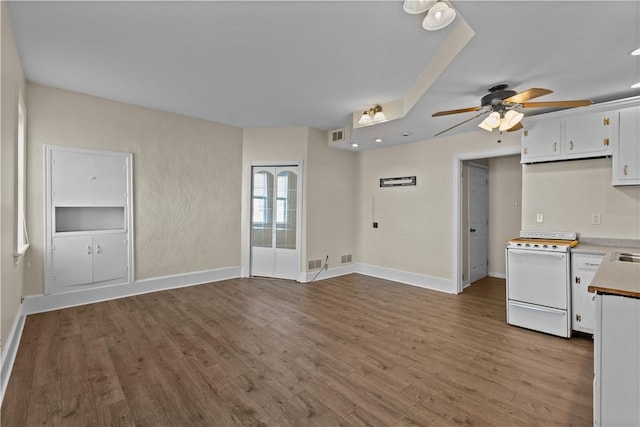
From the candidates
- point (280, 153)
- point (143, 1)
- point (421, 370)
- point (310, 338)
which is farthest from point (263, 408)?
point (280, 153)

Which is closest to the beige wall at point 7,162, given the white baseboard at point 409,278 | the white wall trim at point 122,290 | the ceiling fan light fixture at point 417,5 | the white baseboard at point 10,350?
the white baseboard at point 10,350

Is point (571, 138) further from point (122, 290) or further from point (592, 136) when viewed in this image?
point (122, 290)

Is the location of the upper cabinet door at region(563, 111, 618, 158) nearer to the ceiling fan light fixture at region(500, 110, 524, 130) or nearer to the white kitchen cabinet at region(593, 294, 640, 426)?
the ceiling fan light fixture at region(500, 110, 524, 130)

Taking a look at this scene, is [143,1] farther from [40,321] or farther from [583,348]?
[583,348]

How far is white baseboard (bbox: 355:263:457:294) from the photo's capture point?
16.1 ft

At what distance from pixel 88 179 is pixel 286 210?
10.2 feet

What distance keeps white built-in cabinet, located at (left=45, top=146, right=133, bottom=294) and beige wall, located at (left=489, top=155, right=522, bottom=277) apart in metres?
6.71

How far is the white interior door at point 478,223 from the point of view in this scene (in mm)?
5477

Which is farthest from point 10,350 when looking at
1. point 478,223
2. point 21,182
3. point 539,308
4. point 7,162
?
point 478,223

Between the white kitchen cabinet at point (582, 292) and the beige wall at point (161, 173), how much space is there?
16.8ft

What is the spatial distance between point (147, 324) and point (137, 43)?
10.0ft

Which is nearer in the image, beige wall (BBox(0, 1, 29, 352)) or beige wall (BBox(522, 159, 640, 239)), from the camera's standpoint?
beige wall (BBox(0, 1, 29, 352))

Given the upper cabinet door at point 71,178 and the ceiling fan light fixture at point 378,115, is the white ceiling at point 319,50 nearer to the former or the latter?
the ceiling fan light fixture at point 378,115

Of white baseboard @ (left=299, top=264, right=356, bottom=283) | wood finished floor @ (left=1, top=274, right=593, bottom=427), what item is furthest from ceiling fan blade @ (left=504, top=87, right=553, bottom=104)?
white baseboard @ (left=299, top=264, right=356, bottom=283)
